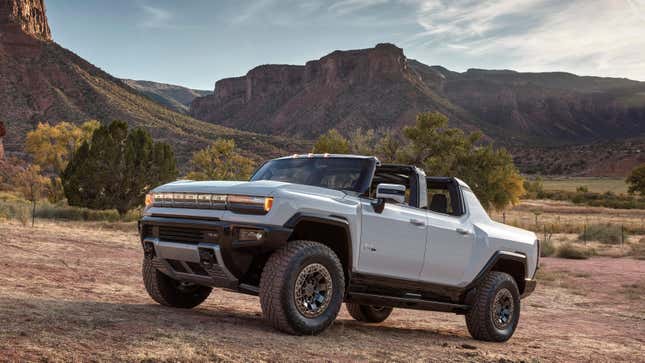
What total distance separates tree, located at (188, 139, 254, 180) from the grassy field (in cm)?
5757

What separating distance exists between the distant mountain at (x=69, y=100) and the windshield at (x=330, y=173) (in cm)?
7057

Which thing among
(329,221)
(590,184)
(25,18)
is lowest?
(329,221)

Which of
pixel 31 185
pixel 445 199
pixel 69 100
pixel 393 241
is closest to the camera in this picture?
pixel 393 241

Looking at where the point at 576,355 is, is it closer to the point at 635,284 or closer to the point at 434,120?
the point at 635,284

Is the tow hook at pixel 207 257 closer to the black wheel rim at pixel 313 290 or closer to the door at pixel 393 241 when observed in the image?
the black wheel rim at pixel 313 290

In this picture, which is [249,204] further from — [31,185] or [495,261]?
[31,185]

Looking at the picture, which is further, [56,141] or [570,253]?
[56,141]

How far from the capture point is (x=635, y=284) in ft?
61.6

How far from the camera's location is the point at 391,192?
22.4 feet

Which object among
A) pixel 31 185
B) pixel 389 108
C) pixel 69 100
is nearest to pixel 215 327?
pixel 31 185

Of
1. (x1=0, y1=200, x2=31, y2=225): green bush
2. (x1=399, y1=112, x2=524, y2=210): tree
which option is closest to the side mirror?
(x1=0, y1=200, x2=31, y2=225): green bush

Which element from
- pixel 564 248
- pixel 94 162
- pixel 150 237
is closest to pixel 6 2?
pixel 94 162

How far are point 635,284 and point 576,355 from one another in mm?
12223

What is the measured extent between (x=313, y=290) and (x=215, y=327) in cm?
103
